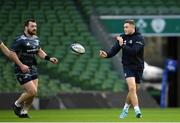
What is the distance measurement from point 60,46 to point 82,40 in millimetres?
927

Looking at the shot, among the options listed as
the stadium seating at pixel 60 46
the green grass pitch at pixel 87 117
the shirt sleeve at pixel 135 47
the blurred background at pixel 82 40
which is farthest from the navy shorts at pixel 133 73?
the stadium seating at pixel 60 46

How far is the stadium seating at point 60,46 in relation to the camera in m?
26.7

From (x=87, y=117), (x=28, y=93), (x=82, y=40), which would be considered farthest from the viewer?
(x=82, y=40)

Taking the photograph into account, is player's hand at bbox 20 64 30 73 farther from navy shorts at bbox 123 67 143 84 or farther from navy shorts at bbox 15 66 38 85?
navy shorts at bbox 123 67 143 84

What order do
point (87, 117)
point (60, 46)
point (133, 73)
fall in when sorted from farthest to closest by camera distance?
point (60, 46), point (87, 117), point (133, 73)

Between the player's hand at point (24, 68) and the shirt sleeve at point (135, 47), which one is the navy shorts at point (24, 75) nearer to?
the player's hand at point (24, 68)

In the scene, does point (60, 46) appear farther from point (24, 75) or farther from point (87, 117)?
point (24, 75)

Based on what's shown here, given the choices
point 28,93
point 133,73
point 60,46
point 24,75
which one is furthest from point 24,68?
point 60,46

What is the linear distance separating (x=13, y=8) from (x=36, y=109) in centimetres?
730

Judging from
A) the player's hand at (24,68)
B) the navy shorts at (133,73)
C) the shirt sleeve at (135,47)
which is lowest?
the navy shorts at (133,73)

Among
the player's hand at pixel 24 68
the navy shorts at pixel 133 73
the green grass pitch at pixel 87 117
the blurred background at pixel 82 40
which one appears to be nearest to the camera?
the green grass pitch at pixel 87 117

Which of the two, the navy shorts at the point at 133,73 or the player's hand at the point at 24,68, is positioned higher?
the player's hand at the point at 24,68

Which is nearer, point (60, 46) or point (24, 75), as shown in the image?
point (24, 75)

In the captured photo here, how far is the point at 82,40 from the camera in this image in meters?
29.3
